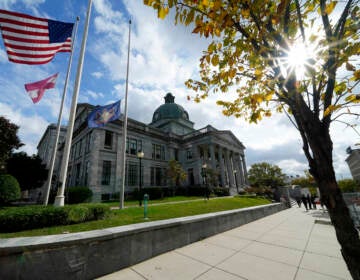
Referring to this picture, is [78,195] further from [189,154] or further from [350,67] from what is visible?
[189,154]

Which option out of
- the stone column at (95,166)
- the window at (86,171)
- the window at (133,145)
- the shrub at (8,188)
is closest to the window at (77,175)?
the window at (86,171)

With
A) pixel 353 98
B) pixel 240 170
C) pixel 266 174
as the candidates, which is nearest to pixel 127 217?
pixel 353 98

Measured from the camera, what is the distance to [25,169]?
2452 cm

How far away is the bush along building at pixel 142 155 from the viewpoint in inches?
849

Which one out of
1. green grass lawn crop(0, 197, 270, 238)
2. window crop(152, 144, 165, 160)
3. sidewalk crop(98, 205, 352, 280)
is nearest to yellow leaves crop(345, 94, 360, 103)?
sidewalk crop(98, 205, 352, 280)

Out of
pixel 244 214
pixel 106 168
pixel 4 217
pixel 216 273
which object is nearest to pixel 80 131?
pixel 106 168

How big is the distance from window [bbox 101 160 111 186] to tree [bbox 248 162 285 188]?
43411 mm

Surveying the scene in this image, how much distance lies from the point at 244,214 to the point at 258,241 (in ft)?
10.7

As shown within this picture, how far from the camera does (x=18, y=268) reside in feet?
8.72

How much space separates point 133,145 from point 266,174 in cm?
4579

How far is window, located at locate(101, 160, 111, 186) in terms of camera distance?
21478mm

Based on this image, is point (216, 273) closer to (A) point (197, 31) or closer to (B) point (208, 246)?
(B) point (208, 246)

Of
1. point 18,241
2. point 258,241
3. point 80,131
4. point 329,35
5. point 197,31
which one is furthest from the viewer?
point 80,131

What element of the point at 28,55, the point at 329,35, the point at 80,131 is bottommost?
the point at 329,35
